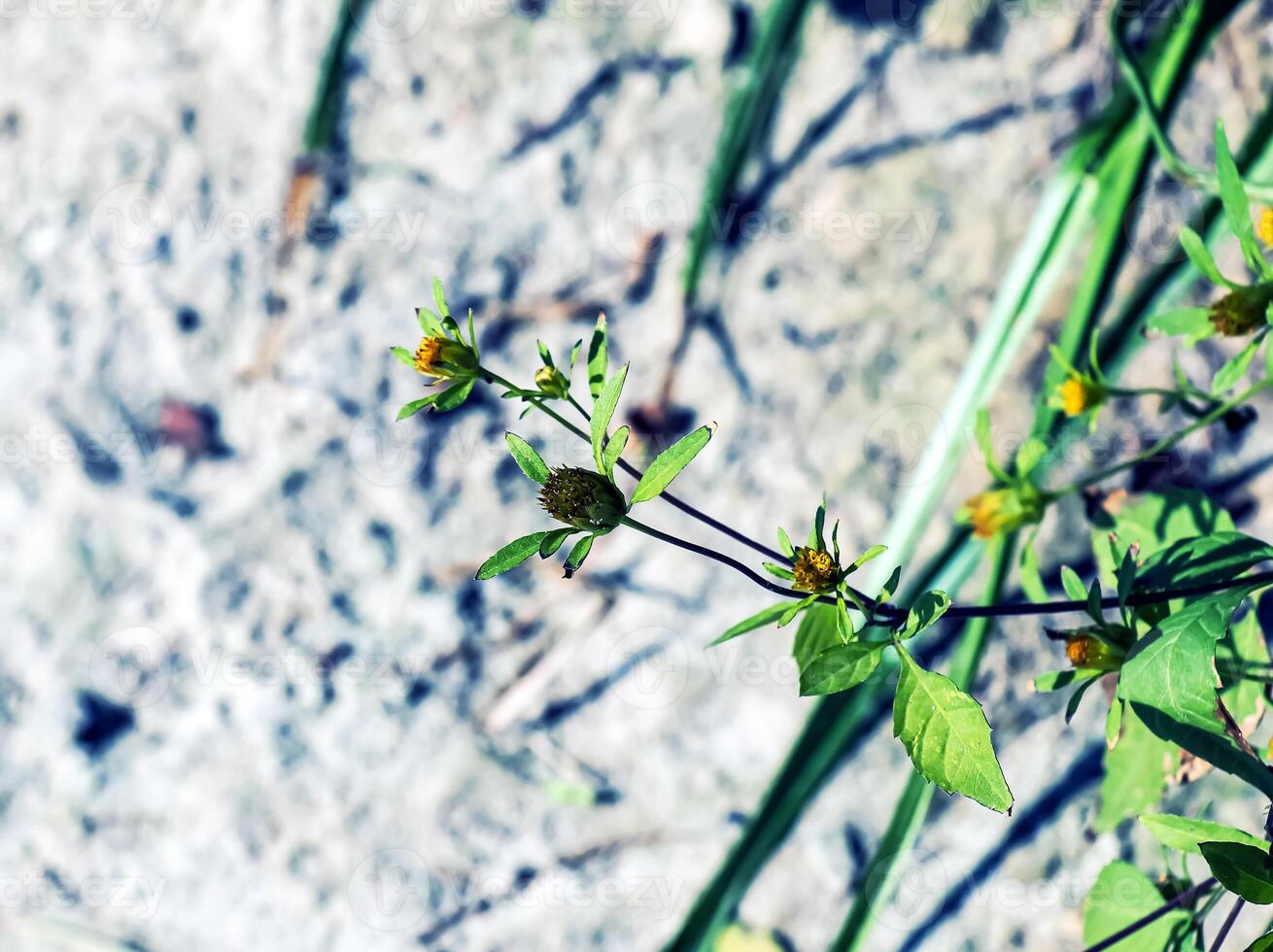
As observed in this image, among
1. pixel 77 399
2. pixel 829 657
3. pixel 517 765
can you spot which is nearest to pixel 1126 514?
pixel 829 657

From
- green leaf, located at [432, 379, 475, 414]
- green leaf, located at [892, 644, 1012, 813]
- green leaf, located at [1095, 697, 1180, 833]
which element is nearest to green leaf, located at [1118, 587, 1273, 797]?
green leaf, located at [892, 644, 1012, 813]

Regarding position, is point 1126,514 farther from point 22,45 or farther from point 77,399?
point 22,45

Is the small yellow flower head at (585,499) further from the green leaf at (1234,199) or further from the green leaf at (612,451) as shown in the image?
the green leaf at (1234,199)

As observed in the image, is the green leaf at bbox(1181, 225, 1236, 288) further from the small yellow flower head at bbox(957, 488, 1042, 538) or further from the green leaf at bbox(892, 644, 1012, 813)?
the green leaf at bbox(892, 644, 1012, 813)

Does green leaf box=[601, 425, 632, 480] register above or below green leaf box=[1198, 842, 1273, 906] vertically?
above

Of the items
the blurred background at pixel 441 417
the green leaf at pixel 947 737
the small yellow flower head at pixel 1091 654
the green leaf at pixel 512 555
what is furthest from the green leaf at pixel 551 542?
the blurred background at pixel 441 417

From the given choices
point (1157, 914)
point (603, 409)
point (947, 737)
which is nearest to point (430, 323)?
point (603, 409)
